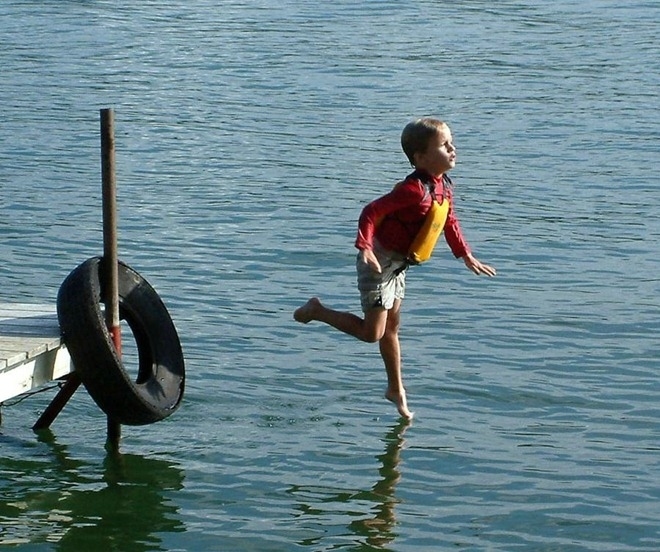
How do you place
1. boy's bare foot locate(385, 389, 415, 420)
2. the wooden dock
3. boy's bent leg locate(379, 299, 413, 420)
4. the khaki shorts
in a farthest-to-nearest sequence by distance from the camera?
boy's bare foot locate(385, 389, 415, 420) → boy's bent leg locate(379, 299, 413, 420) → the khaki shorts → the wooden dock

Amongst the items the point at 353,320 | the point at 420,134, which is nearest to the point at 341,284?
the point at 353,320

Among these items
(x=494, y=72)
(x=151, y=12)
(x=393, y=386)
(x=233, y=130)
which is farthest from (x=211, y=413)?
(x=151, y=12)

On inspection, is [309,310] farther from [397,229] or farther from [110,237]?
[110,237]

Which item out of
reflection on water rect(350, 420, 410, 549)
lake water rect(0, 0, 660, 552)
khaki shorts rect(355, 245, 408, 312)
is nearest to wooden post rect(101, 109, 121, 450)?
lake water rect(0, 0, 660, 552)

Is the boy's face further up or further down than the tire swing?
further up

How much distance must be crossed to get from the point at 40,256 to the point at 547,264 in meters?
4.67

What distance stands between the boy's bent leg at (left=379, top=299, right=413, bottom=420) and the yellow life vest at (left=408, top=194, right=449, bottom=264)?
454mm

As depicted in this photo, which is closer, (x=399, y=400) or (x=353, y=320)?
(x=353, y=320)

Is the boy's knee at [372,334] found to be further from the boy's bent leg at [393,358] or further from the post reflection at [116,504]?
the post reflection at [116,504]

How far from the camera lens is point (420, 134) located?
960 centimetres

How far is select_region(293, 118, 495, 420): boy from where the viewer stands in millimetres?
9594

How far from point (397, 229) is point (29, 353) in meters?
2.29

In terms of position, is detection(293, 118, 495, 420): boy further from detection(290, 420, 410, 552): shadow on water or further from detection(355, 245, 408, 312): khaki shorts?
detection(290, 420, 410, 552): shadow on water

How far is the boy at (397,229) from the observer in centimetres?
959
